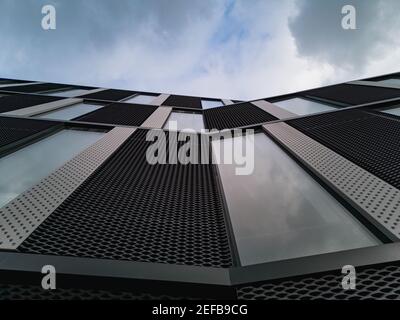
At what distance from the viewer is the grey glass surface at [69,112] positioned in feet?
27.7

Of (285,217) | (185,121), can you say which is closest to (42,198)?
(285,217)

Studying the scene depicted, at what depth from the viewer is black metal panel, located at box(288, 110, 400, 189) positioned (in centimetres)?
428

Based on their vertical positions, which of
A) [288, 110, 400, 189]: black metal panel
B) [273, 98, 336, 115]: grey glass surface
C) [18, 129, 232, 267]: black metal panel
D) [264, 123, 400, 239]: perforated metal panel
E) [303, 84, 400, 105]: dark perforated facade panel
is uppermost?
[303, 84, 400, 105]: dark perforated facade panel

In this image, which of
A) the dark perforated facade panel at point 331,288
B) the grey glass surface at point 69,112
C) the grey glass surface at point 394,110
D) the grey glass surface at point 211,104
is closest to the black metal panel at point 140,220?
the dark perforated facade panel at point 331,288

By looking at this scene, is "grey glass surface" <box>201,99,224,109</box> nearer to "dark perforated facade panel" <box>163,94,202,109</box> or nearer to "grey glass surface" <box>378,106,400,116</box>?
"dark perforated facade panel" <box>163,94,202,109</box>

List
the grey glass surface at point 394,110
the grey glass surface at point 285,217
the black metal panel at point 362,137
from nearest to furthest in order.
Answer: the grey glass surface at point 285,217 → the black metal panel at point 362,137 → the grey glass surface at point 394,110

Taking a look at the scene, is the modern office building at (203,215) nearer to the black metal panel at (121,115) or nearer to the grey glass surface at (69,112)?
the black metal panel at (121,115)

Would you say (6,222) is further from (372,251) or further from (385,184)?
(385,184)

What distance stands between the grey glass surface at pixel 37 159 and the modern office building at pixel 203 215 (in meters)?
0.02

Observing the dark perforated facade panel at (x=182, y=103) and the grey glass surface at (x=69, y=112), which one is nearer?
the grey glass surface at (x=69, y=112)

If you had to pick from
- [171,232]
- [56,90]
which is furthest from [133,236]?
[56,90]

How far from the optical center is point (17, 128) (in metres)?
6.57

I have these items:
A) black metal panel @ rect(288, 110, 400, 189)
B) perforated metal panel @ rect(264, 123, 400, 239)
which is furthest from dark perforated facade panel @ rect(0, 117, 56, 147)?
black metal panel @ rect(288, 110, 400, 189)

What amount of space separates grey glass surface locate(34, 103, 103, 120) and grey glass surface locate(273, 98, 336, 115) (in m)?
6.81
